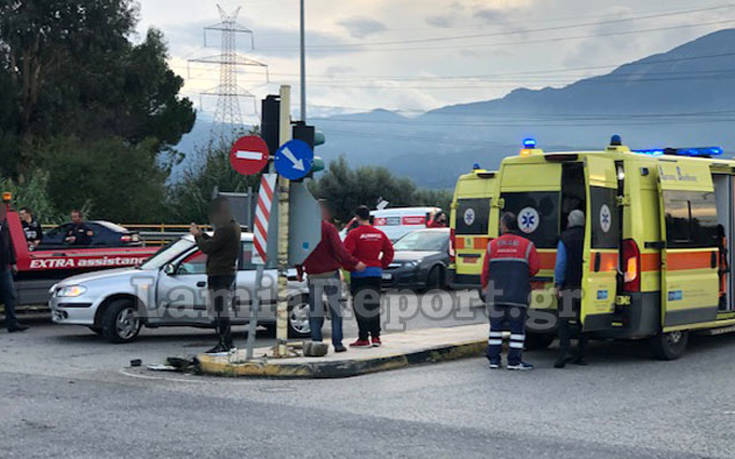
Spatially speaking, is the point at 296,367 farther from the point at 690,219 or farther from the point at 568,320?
the point at 690,219

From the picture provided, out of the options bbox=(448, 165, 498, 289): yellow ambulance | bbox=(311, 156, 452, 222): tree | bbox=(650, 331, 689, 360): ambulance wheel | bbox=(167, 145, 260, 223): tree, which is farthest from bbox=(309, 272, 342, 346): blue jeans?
bbox=(311, 156, 452, 222): tree

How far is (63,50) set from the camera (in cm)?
4681

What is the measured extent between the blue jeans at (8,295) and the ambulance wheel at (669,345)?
945 centimetres

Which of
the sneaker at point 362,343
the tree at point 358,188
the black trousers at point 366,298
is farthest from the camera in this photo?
the tree at point 358,188

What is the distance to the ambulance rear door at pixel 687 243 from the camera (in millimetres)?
11359

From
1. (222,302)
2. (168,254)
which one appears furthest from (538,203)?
(168,254)

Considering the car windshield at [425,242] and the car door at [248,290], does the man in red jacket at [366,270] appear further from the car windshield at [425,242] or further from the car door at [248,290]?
the car windshield at [425,242]

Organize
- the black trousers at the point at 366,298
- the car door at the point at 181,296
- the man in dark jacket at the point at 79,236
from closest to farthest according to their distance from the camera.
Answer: the black trousers at the point at 366,298 → the car door at the point at 181,296 → the man in dark jacket at the point at 79,236

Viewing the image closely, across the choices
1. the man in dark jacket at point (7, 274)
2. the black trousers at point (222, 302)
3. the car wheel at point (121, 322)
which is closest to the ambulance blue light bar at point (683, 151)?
the black trousers at point (222, 302)

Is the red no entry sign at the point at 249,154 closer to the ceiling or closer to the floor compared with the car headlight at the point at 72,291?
closer to the ceiling

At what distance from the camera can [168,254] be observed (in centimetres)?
1373

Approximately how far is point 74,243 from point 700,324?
10332 mm

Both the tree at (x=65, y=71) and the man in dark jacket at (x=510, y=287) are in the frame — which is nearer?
the man in dark jacket at (x=510, y=287)

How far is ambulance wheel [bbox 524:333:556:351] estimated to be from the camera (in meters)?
12.6
